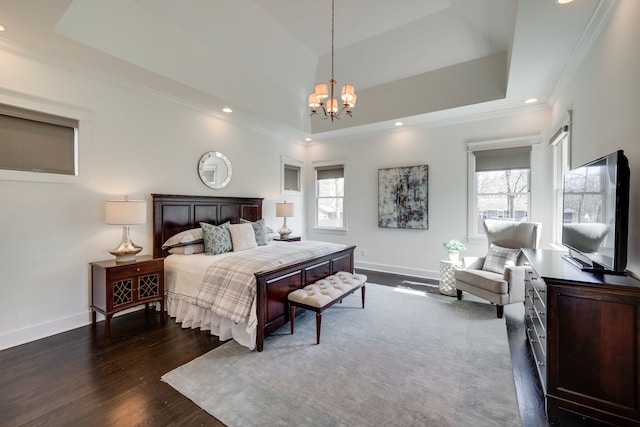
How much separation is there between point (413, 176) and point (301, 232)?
2.83 m

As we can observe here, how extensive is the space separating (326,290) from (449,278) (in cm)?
216

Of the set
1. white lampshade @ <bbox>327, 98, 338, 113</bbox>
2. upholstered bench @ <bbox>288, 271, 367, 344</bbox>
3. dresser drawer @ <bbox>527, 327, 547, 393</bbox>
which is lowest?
dresser drawer @ <bbox>527, 327, 547, 393</bbox>

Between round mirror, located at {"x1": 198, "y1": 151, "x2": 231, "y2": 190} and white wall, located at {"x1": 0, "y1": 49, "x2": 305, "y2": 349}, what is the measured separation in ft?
0.63

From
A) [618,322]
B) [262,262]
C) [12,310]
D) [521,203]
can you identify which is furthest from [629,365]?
[12,310]

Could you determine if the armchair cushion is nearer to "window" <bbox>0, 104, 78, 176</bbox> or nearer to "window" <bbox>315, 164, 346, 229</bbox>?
"window" <bbox>315, 164, 346, 229</bbox>

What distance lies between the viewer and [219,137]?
15.4ft

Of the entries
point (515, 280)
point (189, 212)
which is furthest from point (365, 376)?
point (189, 212)

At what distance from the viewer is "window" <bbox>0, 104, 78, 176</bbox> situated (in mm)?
2732

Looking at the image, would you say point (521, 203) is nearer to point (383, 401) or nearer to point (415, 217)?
point (415, 217)

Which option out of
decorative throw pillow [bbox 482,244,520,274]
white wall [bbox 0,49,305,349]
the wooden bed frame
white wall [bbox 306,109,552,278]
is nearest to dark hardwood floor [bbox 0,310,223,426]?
white wall [bbox 0,49,305,349]

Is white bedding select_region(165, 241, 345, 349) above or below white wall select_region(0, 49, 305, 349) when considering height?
below

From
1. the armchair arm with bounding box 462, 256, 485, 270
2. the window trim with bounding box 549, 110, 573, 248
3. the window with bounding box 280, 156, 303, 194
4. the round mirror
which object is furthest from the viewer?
the window with bounding box 280, 156, 303, 194

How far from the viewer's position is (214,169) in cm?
462

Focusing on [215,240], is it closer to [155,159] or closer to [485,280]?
[155,159]
